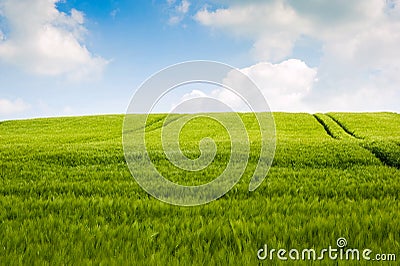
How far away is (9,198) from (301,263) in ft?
19.2

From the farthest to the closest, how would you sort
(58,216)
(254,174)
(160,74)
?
(254,174) → (160,74) → (58,216)

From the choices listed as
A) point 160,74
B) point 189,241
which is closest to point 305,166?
point 160,74

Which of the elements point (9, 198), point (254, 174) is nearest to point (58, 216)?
point (9, 198)

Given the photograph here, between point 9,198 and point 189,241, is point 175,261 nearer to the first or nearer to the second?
point 189,241

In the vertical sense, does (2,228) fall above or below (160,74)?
below

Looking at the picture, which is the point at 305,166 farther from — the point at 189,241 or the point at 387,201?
the point at 189,241

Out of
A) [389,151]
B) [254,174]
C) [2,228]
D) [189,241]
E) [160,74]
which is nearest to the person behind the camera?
[189,241]

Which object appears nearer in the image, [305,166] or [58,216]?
[58,216]

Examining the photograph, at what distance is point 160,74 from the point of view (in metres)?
5.91

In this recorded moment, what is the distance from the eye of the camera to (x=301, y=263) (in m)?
3.10

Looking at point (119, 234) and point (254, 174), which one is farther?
point (254, 174)

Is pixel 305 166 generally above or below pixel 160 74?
below

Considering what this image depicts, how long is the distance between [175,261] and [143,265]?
1.06 ft

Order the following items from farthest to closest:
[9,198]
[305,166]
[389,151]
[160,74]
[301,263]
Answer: [389,151] < [305,166] < [9,198] < [160,74] < [301,263]
